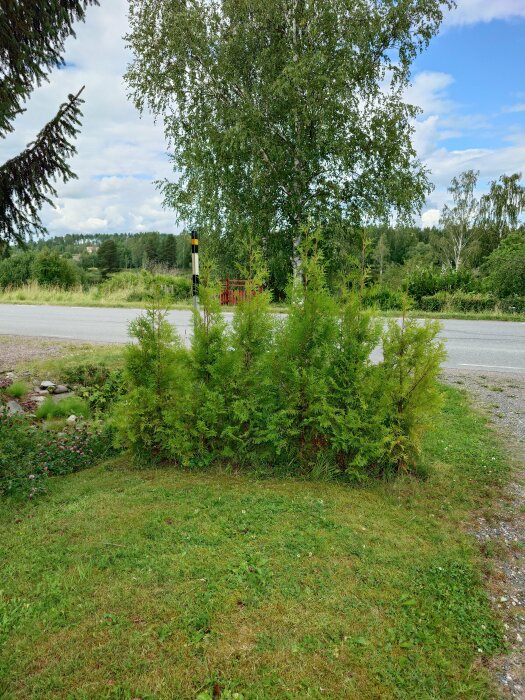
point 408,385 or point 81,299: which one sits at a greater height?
point 81,299

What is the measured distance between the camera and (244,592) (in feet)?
8.16

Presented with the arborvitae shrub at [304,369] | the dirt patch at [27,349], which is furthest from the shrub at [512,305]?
the arborvitae shrub at [304,369]

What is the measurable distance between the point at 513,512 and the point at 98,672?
9.82 feet

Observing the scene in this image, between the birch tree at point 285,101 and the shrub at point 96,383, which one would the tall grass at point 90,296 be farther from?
the shrub at point 96,383

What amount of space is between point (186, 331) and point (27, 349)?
3397 mm

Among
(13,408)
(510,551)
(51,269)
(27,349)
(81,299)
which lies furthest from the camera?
(51,269)

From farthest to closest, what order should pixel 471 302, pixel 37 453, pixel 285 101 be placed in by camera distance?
1. pixel 471 302
2. pixel 285 101
3. pixel 37 453

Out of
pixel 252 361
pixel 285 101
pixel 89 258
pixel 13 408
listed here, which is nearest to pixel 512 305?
pixel 285 101

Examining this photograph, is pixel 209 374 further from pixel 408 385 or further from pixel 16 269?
pixel 16 269

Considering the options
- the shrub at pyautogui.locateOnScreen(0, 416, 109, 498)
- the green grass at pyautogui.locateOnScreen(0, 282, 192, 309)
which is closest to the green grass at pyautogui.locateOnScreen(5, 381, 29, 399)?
the shrub at pyautogui.locateOnScreen(0, 416, 109, 498)

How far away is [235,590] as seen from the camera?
2.50m

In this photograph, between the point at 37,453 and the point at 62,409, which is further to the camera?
the point at 62,409

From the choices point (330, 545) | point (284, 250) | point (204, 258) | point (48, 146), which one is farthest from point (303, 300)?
point (284, 250)

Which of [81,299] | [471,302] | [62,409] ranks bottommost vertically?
[62,409]
